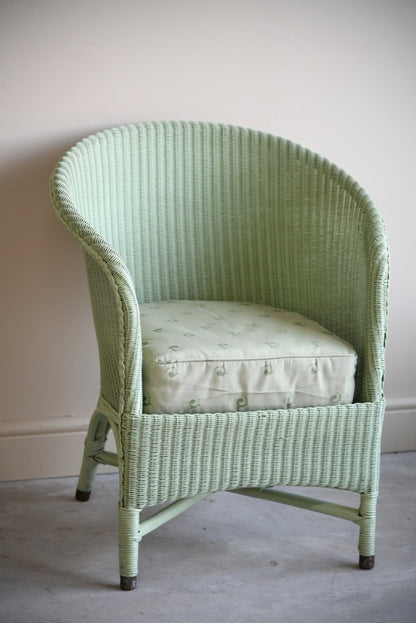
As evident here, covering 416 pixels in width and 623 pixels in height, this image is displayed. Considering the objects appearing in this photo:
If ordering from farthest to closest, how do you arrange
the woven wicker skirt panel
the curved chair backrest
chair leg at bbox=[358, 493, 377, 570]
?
1. the curved chair backrest
2. chair leg at bbox=[358, 493, 377, 570]
3. the woven wicker skirt panel

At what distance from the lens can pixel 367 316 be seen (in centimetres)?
142

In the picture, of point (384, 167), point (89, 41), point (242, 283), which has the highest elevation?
point (89, 41)

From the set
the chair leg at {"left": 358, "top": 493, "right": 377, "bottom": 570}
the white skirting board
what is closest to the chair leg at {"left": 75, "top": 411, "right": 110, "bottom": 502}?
the white skirting board

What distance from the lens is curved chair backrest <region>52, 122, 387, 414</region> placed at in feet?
5.28

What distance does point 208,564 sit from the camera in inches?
58.2

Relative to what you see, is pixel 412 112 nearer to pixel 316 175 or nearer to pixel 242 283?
pixel 316 175

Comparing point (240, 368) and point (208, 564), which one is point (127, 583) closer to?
point (208, 564)

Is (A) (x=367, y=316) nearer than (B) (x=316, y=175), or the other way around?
(A) (x=367, y=316)

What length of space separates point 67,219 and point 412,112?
104 centimetres

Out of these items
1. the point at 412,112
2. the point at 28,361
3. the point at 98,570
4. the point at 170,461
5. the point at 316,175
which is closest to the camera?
the point at 170,461

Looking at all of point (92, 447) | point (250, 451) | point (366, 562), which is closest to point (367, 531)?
point (366, 562)

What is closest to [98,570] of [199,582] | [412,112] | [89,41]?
[199,582]

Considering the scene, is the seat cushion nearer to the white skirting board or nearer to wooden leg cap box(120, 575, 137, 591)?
wooden leg cap box(120, 575, 137, 591)

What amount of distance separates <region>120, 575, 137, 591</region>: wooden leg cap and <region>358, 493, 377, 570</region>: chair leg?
1.44 ft
